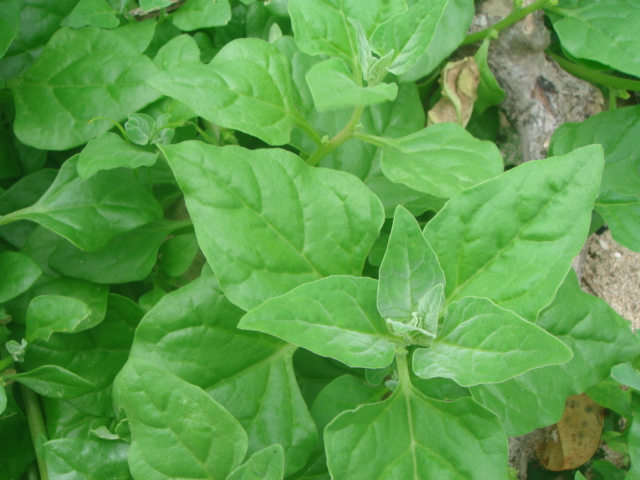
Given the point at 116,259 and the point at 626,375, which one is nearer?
the point at 626,375

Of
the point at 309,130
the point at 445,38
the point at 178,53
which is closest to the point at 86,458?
the point at 309,130

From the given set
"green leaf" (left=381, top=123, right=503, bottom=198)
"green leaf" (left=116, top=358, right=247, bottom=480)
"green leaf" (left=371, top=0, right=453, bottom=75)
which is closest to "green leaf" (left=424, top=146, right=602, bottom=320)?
"green leaf" (left=381, top=123, right=503, bottom=198)

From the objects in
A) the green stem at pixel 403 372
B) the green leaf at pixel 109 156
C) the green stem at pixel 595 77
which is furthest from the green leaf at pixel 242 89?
the green stem at pixel 595 77

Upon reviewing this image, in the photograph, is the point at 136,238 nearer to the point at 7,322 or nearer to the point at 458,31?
the point at 7,322

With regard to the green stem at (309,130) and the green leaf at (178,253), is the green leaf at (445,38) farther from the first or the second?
the green leaf at (178,253)

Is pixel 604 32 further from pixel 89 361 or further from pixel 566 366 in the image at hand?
pixel 89 361

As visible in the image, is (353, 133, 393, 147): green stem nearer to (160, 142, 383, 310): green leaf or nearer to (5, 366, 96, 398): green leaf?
(160, 142, 383, 310): green leaf
